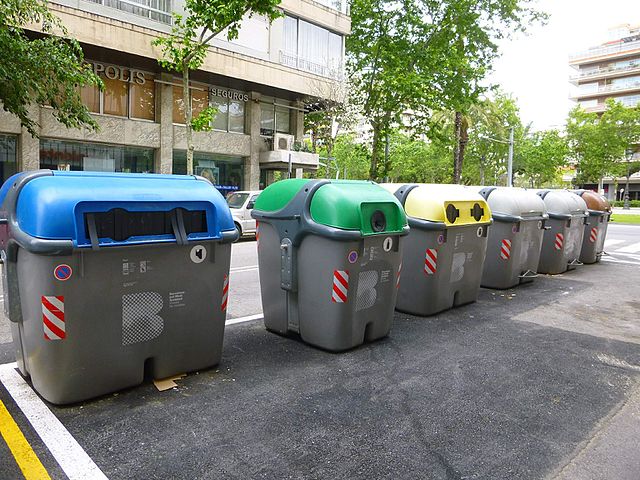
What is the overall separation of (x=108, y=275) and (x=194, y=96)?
1834 cm

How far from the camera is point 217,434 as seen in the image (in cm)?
337

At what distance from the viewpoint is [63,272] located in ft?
11.3

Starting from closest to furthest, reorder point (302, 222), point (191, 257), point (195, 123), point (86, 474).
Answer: point (86, 474)
point (191, 257)
point (302, 222)
point (195, 123)

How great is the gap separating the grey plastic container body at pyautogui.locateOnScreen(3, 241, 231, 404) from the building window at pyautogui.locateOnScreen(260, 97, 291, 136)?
19.7 meters

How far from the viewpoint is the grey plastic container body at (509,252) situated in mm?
8359

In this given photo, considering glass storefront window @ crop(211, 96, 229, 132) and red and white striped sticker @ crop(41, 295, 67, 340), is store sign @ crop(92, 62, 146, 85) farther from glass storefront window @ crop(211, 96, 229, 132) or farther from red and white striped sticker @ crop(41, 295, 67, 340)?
red and white striped sticker @ crop(41, 295, 67, 340)

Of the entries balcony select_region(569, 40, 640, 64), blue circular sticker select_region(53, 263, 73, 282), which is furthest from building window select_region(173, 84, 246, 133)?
balcony select_region(569, 40, 640, 64)

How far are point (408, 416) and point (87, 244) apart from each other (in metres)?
2.65

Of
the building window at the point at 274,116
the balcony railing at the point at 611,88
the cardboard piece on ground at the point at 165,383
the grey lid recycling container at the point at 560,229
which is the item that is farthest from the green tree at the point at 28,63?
the balcony railing at the point at 611,88

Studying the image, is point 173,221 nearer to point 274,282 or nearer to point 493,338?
point 274,282

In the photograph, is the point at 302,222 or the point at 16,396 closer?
the point at 16,396

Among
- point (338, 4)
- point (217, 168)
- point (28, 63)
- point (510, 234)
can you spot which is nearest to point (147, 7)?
point (217, 168)

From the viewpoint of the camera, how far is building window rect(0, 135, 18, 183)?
16.1 metres

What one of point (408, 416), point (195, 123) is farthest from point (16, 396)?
point (195, 123)
